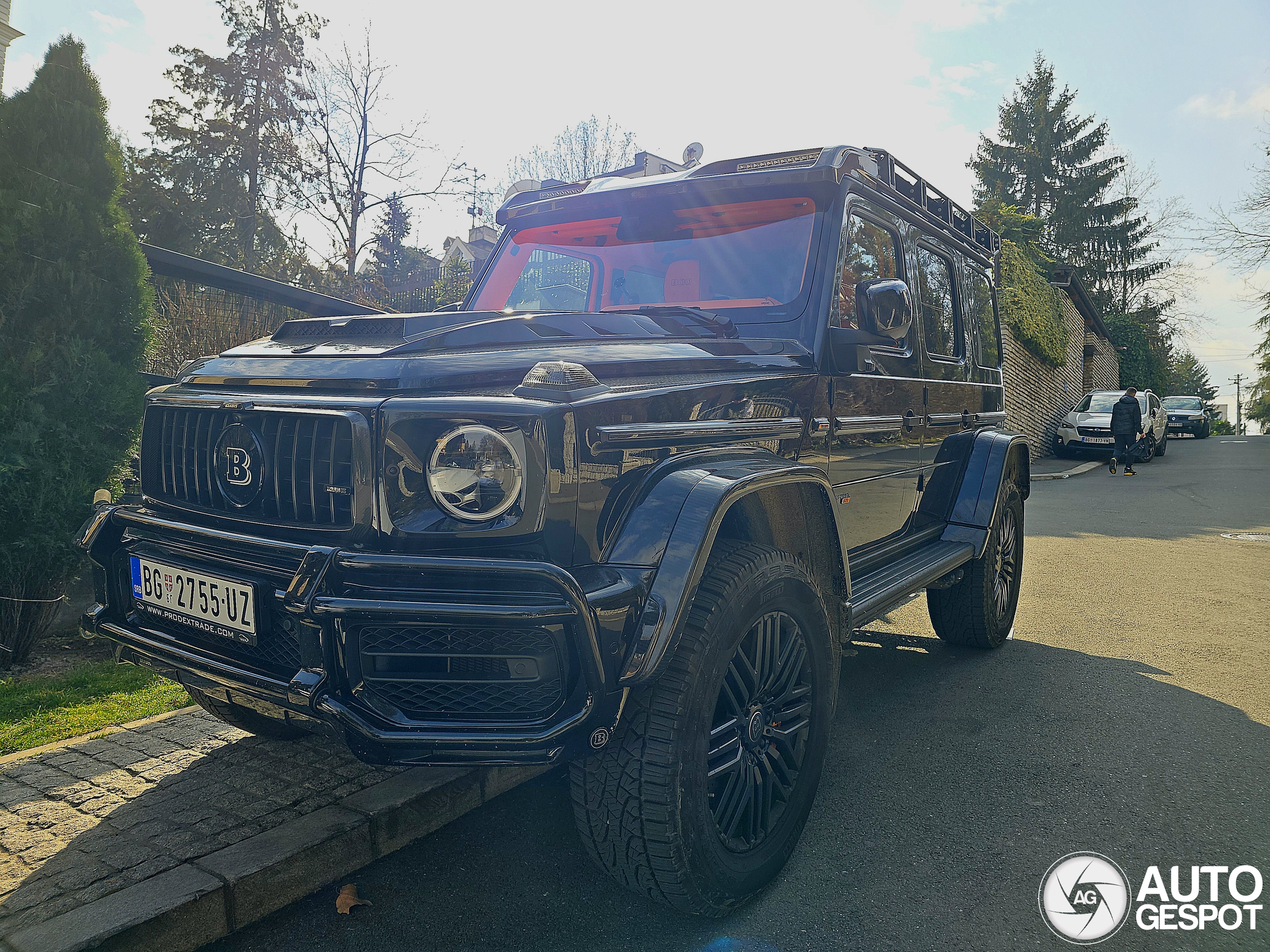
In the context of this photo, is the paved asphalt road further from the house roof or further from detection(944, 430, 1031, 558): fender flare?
the house roof

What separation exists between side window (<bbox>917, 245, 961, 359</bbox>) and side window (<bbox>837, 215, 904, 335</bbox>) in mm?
381

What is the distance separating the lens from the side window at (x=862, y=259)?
11.2 ft

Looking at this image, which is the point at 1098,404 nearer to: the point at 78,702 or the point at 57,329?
the point at 57,329

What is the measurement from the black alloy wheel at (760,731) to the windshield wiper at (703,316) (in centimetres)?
108

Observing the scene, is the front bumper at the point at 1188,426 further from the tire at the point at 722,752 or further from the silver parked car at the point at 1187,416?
the tire at the point at 722,752

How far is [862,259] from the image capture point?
3613 millimetres

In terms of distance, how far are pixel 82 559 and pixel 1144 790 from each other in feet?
15.9

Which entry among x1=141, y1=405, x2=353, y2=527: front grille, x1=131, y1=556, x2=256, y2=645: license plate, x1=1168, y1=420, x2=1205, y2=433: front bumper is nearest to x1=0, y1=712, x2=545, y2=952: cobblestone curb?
x1=131, y1=556, x2=256, y2=645: license plate

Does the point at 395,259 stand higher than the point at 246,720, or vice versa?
the point at 395,259

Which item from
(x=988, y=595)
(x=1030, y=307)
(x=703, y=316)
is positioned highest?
(x=1030, y=307)

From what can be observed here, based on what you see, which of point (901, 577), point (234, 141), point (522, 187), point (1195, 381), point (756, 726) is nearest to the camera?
point (756, 726)

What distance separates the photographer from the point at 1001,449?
16.1 ft

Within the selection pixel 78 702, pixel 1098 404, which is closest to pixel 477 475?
pixel 78 702

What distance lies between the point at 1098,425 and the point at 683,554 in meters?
22.4
